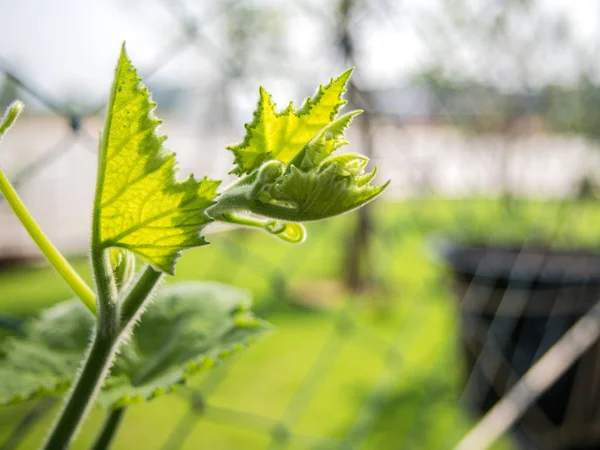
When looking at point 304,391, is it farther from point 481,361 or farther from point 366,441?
point 481,361

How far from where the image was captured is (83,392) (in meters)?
0.24

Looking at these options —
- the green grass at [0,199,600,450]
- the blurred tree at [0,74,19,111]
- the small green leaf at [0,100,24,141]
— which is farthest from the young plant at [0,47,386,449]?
the green grass at [0,199,600,450]

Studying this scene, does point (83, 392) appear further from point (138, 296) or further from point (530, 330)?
point (530, 330)

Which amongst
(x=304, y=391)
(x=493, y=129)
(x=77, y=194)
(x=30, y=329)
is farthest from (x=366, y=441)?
(x=77, y=194)

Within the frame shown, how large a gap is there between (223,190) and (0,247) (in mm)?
3528

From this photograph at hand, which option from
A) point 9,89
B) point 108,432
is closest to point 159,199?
point 108,432

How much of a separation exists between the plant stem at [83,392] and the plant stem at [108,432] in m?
0.05

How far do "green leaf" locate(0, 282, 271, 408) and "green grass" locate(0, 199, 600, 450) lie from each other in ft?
1.26

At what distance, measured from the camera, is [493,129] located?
3.91 metres

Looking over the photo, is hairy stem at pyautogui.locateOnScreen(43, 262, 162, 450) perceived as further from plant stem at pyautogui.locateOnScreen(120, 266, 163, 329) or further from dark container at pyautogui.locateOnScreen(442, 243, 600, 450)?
dark container at pyautogui.locateOnScreen(442, 243, 600, 450)

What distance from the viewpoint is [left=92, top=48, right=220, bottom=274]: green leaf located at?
A: 212 millimetres

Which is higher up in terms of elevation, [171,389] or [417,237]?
[171,389]

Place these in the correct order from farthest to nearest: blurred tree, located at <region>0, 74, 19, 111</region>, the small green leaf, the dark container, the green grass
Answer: the green grass
the dark container
blurred tree, located at <region>0, 74, 19, 111</region>
the small green leaf

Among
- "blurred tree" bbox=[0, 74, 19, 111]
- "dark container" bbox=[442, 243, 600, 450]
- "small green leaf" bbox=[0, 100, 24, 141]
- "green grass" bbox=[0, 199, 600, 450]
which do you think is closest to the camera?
"small green leaf" bbox=[0, 100, 24, 141]
